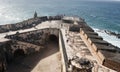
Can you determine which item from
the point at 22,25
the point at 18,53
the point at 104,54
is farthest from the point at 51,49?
the point at 104,54

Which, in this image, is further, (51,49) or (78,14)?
(78,14)

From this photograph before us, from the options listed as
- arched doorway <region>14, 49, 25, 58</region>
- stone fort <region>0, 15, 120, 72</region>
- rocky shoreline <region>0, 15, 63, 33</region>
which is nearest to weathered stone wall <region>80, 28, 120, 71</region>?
stone fort <region>0, 15, 120, 72</region>

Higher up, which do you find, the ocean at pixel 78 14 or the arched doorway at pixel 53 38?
the arched doorway at pixel 53 38

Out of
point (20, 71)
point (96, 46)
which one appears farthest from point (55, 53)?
point (96, 46)

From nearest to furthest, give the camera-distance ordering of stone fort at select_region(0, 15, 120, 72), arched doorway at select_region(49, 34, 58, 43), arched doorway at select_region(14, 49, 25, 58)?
stone fort at select_region(0, 15, 120, 72) → arched doorway at select_region(14, 49, 25, 58) → arched doorway at select_region(49, 34, 58, 43)

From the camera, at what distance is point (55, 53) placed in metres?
29.4

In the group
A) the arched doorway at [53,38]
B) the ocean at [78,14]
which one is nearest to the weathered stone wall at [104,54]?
the arched doorway at [53,38]

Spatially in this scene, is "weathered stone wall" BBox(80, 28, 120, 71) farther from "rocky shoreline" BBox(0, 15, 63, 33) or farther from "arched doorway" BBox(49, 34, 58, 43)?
"rocky shoreline" BBox(0, 15, 63, 33)

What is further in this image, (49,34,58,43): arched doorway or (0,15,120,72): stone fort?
(49,34,58,43): arched doorway

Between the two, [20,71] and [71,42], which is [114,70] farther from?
[20,71]

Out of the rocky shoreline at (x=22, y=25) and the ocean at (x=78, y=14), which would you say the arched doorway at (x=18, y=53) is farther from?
the ocean at (x=78, y=14)

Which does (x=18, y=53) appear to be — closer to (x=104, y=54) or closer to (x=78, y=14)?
(x=104, y=54)

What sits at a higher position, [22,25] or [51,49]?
[22,25]

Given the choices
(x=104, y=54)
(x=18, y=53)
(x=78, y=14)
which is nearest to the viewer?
(x=104, y=54)
